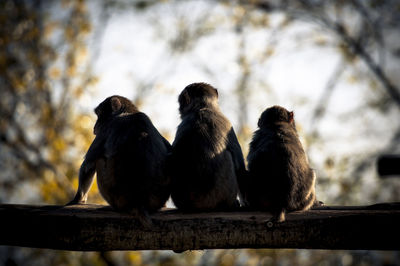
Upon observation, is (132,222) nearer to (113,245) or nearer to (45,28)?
(113,245)

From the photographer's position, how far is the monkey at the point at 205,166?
3.79 meters

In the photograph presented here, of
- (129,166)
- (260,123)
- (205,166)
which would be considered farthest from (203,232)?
(260,123)

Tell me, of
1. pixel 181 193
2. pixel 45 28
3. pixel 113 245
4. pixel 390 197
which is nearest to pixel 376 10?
pixel 390 197

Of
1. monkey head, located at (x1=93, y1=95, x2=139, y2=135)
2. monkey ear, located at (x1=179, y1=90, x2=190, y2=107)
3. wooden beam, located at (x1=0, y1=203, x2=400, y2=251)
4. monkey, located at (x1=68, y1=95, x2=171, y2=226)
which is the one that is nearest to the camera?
wooden beam, located at (x1=0, y1=203, x2=400, y2=251)

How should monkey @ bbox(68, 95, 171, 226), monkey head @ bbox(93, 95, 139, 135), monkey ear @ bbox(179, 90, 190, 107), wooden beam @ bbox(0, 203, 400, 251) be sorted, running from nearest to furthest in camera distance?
wooden beam @ bbox(0, 203, 400, 251) < monkey @ bbox(68, 95, 171, 226) < monkey head @ bbox(93, 95, 139, 135) < monkey ear @ bbox(179, 90, 190, 107)

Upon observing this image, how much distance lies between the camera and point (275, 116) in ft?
14.8

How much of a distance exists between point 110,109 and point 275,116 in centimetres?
185

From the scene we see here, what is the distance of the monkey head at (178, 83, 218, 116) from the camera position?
455 centimetres

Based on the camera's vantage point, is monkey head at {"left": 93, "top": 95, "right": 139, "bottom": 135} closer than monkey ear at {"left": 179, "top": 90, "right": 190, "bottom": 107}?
Yes

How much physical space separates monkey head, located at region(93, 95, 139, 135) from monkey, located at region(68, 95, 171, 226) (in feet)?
0.90

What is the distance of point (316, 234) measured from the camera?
317 cm

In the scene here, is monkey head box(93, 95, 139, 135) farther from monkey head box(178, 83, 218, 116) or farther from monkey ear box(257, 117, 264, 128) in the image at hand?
monkey ear box(257, 117, 264, 128)

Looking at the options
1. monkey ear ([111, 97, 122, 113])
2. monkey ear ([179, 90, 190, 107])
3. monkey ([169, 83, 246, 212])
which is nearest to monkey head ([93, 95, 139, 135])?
monkey ear ([111, 97, 122, 113])

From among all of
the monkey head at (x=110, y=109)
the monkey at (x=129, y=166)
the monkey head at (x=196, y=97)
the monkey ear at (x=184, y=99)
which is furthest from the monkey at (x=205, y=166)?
the monkey head at (x=110, y=109)
